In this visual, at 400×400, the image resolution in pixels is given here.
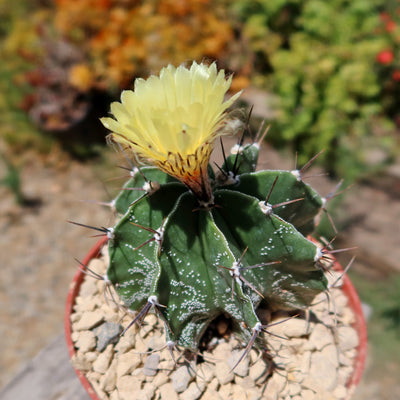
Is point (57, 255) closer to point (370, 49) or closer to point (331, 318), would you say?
point (331, 318)

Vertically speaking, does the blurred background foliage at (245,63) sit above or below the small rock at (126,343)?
above

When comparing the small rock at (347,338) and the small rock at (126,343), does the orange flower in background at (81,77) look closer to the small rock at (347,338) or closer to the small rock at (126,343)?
→ the small rock at (126,343)

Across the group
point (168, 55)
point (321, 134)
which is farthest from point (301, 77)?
point (168, 55)

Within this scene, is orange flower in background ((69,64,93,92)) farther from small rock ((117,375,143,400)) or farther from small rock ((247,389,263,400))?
small rock ((247,389,263,400))

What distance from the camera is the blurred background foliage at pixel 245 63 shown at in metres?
3.31

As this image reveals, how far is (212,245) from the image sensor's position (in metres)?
1.02

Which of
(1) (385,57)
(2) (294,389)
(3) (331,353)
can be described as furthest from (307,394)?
(1) (385,57)

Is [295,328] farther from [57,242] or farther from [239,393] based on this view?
[57,242]

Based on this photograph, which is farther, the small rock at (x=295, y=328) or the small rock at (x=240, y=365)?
the small rock at (x=295, y=328)

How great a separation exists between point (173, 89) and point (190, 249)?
17.2 inches

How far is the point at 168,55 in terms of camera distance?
3580 millimetres

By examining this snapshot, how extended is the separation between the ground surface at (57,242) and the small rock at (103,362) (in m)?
1.73

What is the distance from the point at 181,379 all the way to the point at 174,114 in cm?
86

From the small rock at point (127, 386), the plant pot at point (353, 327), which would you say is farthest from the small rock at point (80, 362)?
the small rock at point (127, 386)
